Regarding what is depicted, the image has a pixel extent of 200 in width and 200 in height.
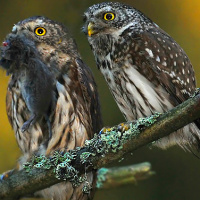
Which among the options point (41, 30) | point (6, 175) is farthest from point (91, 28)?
point (6, 175)

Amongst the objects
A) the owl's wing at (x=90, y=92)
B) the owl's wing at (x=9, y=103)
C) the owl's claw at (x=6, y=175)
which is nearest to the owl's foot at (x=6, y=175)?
the owl's claw at (x=6, y=175)

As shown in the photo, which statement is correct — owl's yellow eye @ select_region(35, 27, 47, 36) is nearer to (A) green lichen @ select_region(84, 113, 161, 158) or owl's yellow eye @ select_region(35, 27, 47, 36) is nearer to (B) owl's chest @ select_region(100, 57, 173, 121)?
(B) owl's chest @ select_region(100, 57, 173, 121)

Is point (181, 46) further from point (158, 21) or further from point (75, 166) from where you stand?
point (75, 166)

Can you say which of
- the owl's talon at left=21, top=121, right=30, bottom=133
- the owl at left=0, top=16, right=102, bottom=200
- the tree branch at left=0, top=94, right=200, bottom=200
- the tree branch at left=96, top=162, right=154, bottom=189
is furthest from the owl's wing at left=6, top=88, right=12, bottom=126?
the tree branch at left=96, top=162, right=154, bottom=189

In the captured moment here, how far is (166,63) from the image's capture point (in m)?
3.83

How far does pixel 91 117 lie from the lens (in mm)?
3822

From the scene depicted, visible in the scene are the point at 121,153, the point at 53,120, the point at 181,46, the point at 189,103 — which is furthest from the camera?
the point at 181,46

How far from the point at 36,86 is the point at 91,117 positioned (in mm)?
676

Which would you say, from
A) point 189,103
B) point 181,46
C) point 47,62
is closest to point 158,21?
point 181,46

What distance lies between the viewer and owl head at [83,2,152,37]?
148 inches

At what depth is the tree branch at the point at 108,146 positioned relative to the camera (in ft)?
9.15

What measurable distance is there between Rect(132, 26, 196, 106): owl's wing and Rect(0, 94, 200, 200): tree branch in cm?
66

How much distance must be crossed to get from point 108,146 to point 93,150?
0.11 metres

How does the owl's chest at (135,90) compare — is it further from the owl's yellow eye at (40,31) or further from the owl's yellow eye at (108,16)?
the owl's yellow eye at (40,31)
